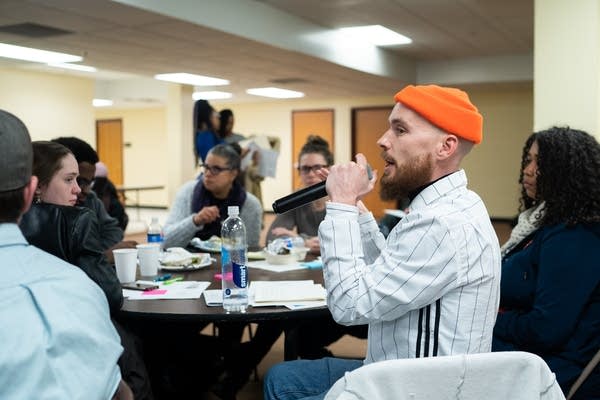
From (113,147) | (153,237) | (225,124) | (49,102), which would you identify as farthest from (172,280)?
(113,147)

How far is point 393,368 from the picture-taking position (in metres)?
1.04

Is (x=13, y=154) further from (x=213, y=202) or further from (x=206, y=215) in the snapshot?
(x=213, y=202)

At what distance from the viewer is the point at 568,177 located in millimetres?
2055

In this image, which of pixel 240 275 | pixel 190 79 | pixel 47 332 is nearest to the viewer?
pixel 47 332

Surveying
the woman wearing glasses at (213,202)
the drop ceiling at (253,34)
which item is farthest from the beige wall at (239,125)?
the woman wearing glasses at (213,202)

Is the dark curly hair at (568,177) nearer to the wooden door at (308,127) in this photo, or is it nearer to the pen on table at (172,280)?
the pen on table at (172,280)

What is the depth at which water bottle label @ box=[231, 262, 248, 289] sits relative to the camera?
1.99m

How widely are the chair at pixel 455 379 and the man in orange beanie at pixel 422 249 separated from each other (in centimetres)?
28

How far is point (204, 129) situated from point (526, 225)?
379 centimetres

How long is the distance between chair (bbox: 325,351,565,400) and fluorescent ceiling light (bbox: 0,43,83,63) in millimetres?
6313

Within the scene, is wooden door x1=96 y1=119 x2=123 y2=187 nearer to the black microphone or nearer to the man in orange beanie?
the black microphone

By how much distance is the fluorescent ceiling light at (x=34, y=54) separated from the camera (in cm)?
648

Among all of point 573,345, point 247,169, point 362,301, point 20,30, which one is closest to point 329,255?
point 362,301

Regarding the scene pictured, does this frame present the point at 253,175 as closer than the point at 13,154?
No
